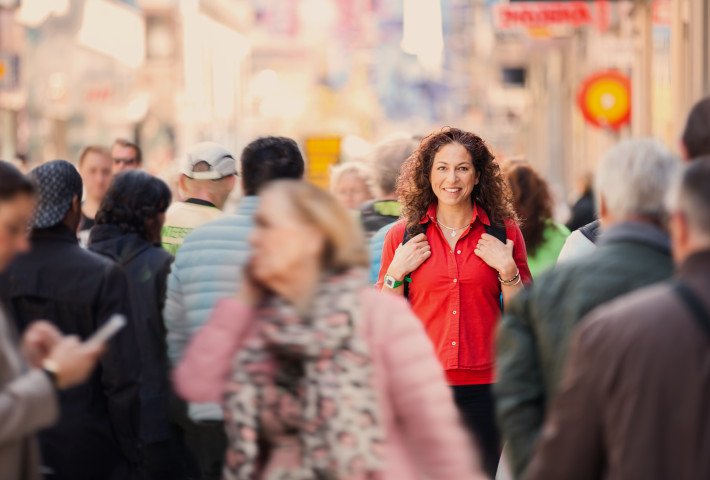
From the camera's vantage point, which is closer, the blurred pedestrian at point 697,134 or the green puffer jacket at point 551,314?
the green puffer jacket at point 551,314

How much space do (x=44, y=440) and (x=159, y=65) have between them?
6258 cm

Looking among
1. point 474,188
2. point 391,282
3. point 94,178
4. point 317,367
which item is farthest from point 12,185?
point 94,178

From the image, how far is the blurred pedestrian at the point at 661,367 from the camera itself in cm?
388

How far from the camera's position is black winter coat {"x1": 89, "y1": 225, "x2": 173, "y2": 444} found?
7895 millimetres

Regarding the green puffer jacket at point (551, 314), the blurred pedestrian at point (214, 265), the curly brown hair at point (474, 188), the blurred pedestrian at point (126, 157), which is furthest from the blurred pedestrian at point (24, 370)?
the blurred pedestrian at point (126, 157)

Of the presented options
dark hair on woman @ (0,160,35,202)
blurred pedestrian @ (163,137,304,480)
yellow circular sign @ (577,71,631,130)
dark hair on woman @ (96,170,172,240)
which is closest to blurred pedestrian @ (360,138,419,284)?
dark hair on woman @ (96,170,172,240)

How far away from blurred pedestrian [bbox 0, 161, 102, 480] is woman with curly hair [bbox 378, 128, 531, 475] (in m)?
3.16

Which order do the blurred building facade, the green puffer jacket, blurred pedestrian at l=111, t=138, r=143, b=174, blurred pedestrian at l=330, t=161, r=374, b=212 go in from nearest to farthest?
the green puffer jacket, blurred pedestrian at l=330, t=161, r=374, b=212, blurred pedestrian at l=111, t=138, r=143, b=174, the blurred building facade

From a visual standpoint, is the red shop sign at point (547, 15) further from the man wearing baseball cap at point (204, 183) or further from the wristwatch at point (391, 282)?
the wristwatch at point (391, 282)

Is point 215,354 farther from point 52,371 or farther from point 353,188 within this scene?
point 353,188

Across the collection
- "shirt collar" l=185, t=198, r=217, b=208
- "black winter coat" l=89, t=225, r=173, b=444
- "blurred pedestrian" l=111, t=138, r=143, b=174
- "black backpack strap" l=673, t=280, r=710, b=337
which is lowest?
"black winter coat" l=89, t=225, r=173, b=444

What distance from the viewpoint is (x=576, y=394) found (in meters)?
4.07

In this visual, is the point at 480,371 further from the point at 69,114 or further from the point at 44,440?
the point at 69,114

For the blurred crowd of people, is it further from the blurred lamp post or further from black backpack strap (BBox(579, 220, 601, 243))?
the blurred lamp post
